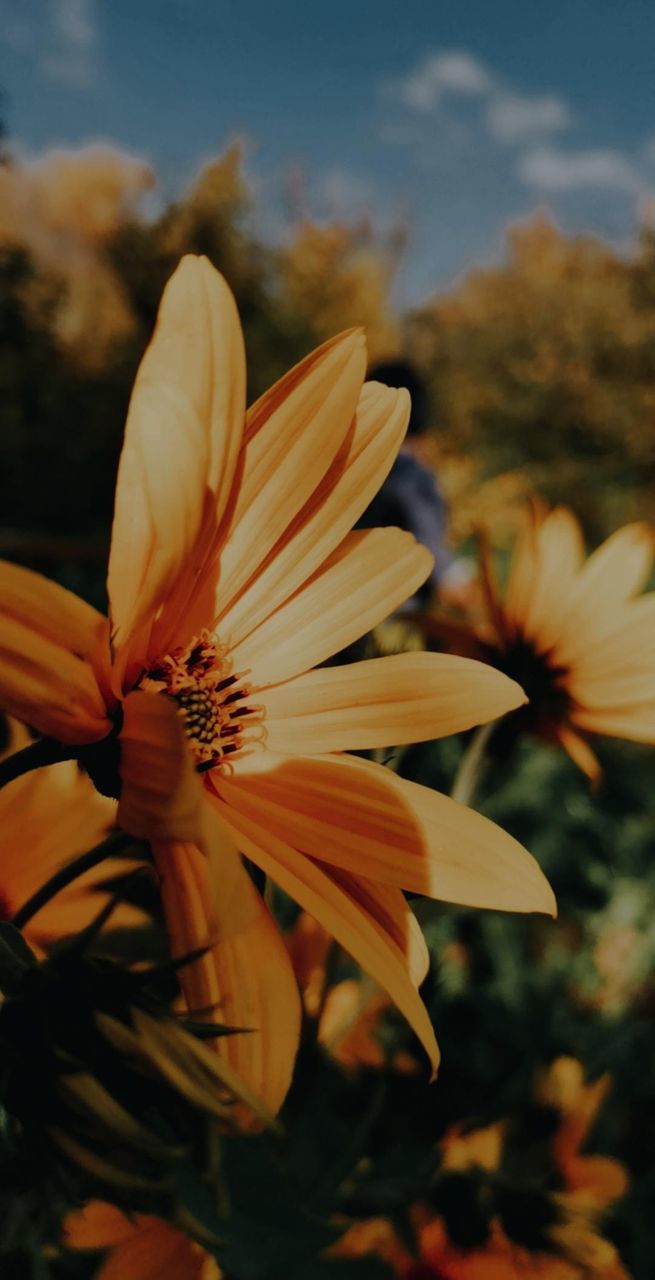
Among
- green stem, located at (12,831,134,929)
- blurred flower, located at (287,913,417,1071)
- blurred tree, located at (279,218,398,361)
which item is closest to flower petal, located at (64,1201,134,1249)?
blurred flower, located at (287,913,417,1071)

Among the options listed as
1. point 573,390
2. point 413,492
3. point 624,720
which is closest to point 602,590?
point 624,720

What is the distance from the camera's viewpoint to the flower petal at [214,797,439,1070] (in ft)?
1.49

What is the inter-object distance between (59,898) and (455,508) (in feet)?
29.3

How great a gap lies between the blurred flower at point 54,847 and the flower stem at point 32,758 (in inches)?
8.8

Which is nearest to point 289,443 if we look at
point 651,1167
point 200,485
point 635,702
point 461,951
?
point 200,485

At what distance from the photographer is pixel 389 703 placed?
0.59 meters

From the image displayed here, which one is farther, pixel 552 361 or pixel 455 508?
pixel 552 361

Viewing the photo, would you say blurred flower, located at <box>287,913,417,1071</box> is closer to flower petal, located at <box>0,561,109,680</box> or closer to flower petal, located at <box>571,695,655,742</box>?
flower petal, located at <box>571,695,655,742</box>

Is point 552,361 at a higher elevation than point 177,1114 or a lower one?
higher

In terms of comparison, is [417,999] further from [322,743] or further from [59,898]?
[59,898]

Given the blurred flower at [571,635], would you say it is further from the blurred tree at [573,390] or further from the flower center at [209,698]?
the blurred tree at [573,390]

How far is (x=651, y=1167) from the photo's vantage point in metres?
2.05

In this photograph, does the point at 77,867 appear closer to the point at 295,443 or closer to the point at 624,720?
the point at 295,443

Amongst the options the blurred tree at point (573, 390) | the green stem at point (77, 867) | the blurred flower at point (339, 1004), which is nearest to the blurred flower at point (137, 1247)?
the blurred flower at point (339, 1004)
